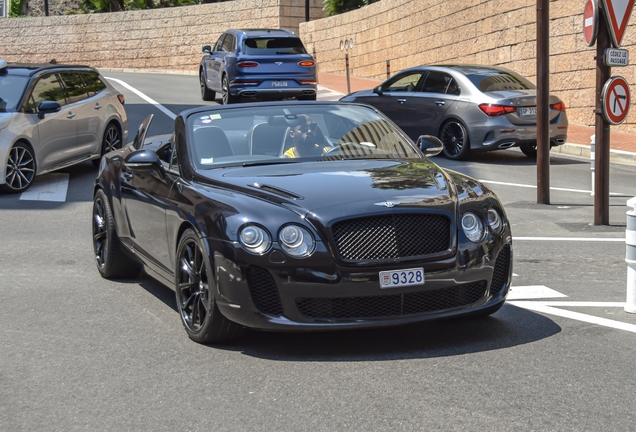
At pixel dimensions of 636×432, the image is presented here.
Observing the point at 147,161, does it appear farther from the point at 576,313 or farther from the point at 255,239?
the point at 576,313

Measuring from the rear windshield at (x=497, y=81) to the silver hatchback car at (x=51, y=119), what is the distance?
19.0 ft

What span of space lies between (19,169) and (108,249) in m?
5.80

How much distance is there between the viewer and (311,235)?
18.2ft

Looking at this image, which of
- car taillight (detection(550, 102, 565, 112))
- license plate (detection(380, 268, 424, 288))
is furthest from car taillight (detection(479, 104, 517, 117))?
license plate (detection(380, 268, 424, 288))

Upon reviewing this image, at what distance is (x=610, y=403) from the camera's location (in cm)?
475

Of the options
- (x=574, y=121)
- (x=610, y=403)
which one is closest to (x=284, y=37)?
(x=574, y=121)

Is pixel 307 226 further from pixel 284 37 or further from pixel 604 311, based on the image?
pixel 284 37

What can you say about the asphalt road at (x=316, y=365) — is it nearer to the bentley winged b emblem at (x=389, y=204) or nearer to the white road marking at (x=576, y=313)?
the white road marking at (x=576, y=313)

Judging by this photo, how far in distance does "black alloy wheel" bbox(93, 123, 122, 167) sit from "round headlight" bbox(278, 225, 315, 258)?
413 inches

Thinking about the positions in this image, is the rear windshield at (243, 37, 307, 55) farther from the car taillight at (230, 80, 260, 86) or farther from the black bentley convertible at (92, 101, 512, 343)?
the black bentley convertible at (92, 101, 512, 343)

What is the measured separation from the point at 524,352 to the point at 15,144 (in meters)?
9.27

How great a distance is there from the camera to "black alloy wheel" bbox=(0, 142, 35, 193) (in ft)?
43.2

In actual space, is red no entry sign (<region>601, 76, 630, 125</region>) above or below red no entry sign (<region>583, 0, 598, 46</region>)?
below

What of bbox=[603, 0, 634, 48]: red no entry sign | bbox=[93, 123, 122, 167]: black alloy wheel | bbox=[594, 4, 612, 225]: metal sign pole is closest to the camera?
bbox=[603, 0, 634, 48]: red no entry sign
